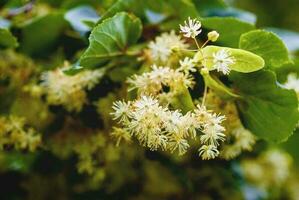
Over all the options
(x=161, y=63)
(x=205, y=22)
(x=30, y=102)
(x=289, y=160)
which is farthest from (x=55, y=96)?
(x=289, y=160)

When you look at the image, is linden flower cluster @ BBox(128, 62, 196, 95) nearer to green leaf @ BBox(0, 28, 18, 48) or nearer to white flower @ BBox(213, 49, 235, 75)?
white flower @ BBox(213, 49, 235, 75)

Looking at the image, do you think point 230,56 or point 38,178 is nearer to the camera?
point 230,56

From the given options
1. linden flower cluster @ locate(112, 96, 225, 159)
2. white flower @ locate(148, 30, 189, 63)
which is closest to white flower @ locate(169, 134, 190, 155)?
linden flower cluster @ locate(112, 96, 225, 159)

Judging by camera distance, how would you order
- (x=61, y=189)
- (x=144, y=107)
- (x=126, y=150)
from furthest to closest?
1. (x=61, y=189)
2. (x=126, y=150)
3. (x=144, y=107)

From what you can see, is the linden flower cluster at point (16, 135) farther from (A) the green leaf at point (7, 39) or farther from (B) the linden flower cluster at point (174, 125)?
(B) the linden flower cluster at point (174, 125)

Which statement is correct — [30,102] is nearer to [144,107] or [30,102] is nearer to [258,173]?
[144,107]

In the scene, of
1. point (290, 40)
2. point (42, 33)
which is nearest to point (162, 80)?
point (42, 33)
